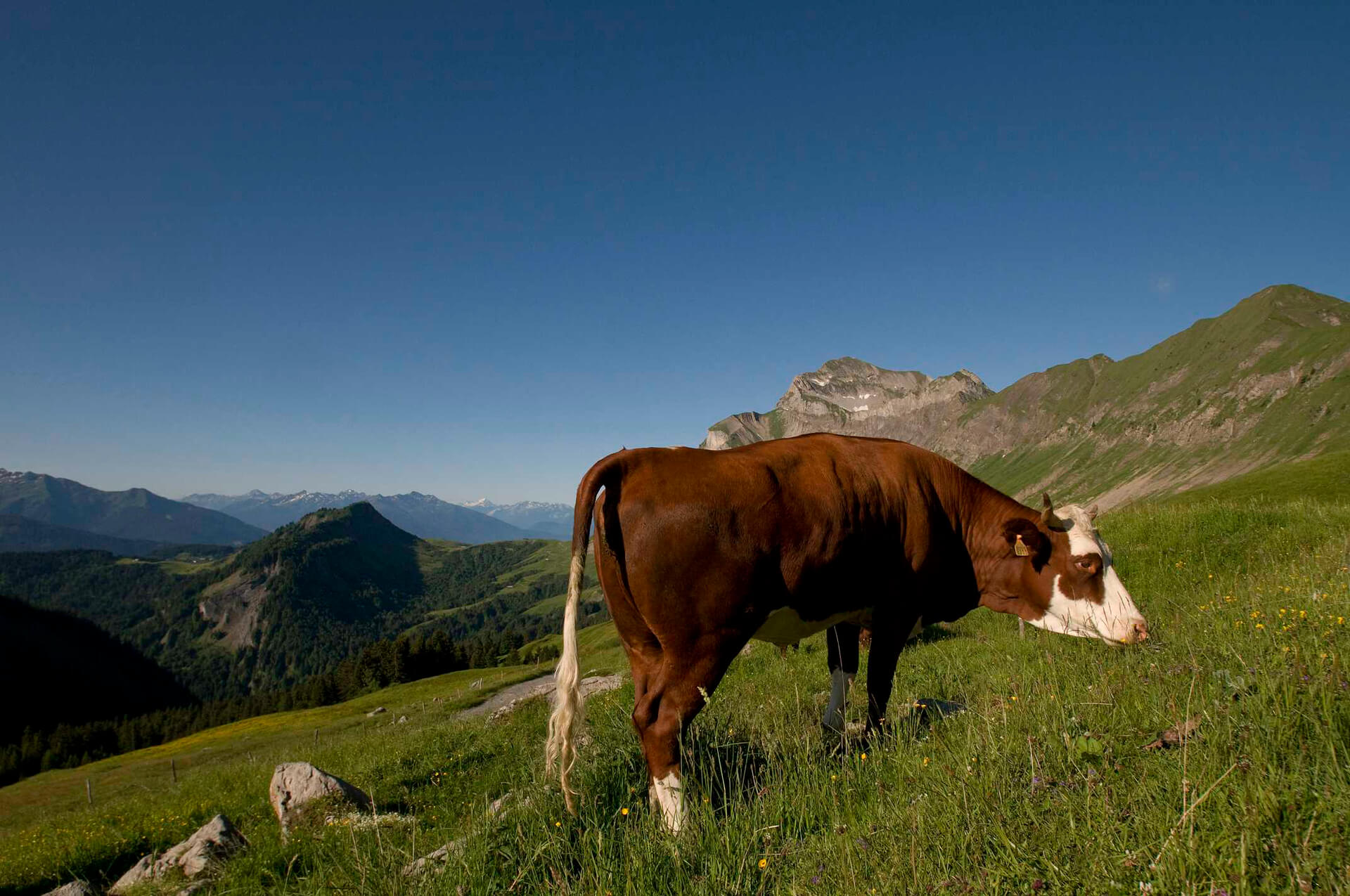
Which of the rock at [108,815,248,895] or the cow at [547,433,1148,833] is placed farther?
the rock at [108,815,248,895]

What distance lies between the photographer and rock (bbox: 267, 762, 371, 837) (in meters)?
9.73

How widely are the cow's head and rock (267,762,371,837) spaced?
10072 mm

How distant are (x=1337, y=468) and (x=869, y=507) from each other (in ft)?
209

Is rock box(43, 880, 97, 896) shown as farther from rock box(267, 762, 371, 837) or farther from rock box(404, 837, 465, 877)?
rock box(404, 837, 465, 877)

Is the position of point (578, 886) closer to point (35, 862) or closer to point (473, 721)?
point (35, 862)

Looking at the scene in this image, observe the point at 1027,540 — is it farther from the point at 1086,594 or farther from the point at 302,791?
the point at 302,791

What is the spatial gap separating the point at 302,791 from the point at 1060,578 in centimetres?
1139

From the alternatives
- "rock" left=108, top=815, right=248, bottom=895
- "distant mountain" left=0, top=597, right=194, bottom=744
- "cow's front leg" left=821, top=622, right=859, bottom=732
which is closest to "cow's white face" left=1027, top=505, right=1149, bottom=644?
"cow's front leg" left=821, top=622, right=859, bottom=732

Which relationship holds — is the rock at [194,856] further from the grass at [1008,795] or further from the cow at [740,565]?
the cow at [740,565]

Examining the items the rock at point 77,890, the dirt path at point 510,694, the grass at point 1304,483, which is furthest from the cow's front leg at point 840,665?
the grass at point 1304,483

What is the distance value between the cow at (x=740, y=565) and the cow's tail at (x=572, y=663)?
2cm

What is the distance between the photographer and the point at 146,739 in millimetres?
121875

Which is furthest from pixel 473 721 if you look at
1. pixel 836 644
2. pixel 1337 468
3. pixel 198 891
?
pixel 1337 468

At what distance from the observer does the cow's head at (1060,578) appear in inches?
287
